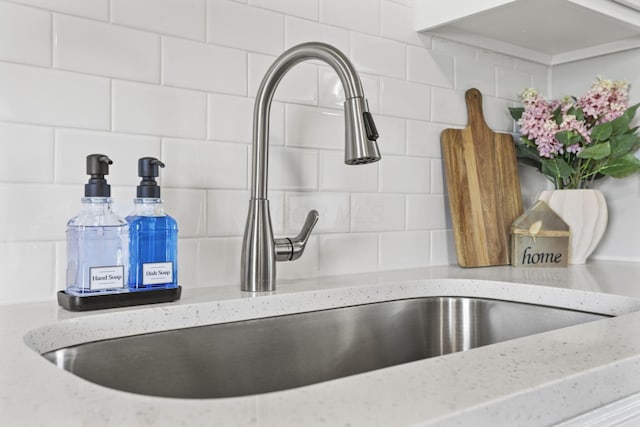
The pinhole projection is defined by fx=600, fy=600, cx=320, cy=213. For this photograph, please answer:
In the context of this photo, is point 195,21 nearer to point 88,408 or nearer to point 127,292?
point 127,292

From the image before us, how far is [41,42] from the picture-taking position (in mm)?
915

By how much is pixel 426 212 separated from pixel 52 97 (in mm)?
864

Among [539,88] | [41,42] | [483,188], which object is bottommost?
[483,188]

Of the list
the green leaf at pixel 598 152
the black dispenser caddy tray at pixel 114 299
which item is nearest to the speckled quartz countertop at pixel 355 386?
the black dispenser caddy tray at pixel 114 299

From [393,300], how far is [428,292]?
0.10 meters

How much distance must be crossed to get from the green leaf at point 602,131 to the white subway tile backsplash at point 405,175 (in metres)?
0.42

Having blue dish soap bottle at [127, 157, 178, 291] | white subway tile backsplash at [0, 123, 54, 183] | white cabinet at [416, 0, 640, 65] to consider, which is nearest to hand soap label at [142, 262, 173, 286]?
blue dish soap bottle at [127, 157, 178, 291]

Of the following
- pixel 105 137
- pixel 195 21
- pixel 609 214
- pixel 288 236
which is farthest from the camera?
pixel 609 214

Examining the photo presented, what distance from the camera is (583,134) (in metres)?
1.47

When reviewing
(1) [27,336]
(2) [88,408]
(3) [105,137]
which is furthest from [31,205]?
(2) [88,408]

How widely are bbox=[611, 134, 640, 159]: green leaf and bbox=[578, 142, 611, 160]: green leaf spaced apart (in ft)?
0.14

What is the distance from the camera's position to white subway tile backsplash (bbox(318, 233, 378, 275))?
1.24 meters

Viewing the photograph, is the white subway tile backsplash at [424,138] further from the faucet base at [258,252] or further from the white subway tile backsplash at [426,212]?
the faucet base at [258,252]

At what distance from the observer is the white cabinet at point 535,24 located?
1.33 m
